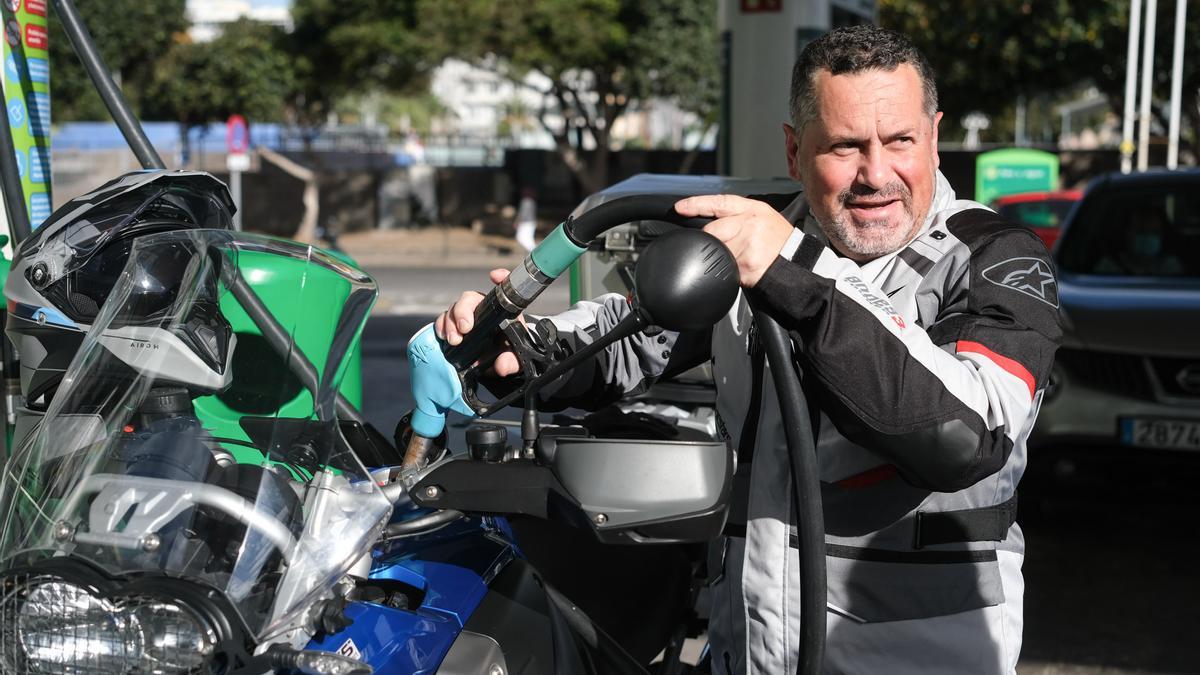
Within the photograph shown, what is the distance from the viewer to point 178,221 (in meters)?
2.57

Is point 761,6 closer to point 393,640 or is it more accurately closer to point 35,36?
point 35,36

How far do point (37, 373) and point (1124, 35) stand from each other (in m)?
30.8

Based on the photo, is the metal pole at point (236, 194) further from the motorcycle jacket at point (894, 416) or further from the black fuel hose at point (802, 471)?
the motorcycle jacket at point (894, 416)

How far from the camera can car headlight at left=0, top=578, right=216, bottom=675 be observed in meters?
1.31

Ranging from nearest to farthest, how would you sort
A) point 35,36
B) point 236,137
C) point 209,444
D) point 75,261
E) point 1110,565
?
1. point 209,444
2. point 75,261
3. point 35,36
4. point 1110,565
5. point 236,137

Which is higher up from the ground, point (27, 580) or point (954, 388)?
point (954, 388)

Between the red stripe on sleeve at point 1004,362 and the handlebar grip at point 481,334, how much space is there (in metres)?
0.60

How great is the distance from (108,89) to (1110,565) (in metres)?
4.51

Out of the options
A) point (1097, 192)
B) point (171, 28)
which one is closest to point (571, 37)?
point (171, 28)

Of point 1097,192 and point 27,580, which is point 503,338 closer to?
point 27,580

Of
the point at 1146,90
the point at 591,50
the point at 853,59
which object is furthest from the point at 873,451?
the point at 591,50

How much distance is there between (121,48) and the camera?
40.7 m

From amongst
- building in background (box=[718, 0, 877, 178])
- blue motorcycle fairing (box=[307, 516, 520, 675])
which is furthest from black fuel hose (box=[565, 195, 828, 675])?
building in background (box=[718, 0, 877, 178])

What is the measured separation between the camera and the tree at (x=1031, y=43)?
29297 millimetres
